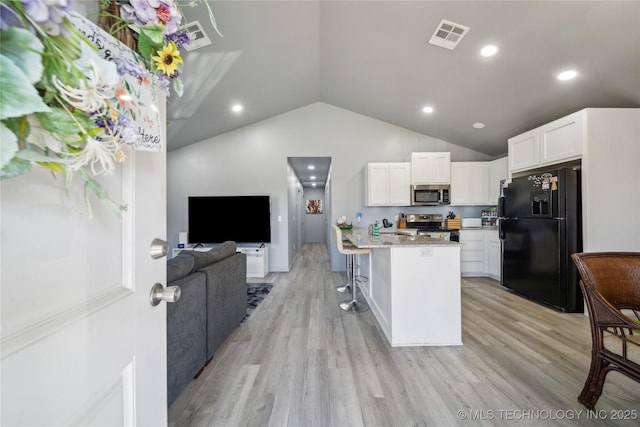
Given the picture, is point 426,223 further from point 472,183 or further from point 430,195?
point 472,183

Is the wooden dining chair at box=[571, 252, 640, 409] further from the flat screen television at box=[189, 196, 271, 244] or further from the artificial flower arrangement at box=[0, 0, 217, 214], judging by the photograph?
the flat screen television at box=[189, 196, 271, 244]

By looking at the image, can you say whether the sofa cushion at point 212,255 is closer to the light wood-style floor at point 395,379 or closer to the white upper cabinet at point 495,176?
the light wood-style floor at point 395,379

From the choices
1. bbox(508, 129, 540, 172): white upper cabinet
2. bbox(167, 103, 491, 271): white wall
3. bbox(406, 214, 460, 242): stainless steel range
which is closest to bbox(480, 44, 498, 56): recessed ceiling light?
bbox(508, 129, 540, 172): white upper cabinet

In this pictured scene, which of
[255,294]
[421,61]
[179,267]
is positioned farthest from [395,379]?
[421,61]

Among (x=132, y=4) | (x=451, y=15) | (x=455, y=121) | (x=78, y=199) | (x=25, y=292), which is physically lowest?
(x=25, y=292)

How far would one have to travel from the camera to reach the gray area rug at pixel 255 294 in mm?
3100

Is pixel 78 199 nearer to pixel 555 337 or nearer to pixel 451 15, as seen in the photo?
pixel 451 15

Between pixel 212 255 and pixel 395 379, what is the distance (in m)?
1.76

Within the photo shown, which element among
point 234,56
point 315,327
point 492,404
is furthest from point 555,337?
point 234,56

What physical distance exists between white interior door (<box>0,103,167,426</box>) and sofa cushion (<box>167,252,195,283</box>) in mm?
1052

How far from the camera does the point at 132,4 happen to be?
0.52 meters

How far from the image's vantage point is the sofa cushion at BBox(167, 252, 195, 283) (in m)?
1.66

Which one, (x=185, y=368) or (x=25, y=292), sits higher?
(x=25, y=292)

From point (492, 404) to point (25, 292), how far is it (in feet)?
7.27
